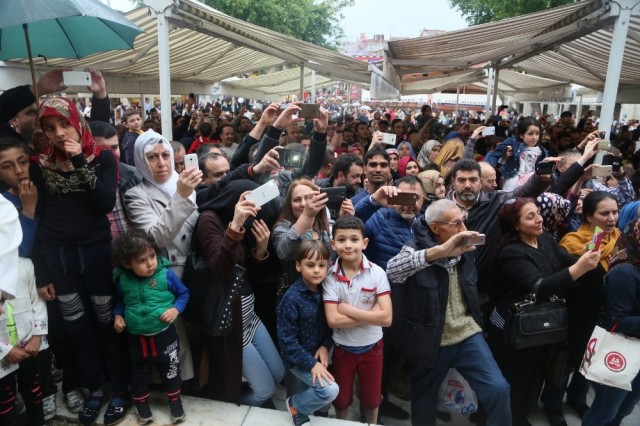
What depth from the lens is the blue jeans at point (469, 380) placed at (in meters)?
2.39

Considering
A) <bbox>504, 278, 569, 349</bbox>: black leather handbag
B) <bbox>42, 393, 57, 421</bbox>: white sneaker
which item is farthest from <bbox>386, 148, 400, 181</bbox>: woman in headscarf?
<bbox>42, 393, 57, 421</bbox>: white sneaker

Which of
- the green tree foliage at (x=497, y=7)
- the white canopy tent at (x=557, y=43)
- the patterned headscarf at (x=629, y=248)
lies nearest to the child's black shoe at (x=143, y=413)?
the patterned headscarf at (x=629, y=248)

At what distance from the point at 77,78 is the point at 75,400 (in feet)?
6.24

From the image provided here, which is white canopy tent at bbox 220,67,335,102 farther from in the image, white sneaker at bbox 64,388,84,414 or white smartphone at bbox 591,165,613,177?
white sneaker at bbox 64,388,84,414

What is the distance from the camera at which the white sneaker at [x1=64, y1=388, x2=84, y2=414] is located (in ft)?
8.27

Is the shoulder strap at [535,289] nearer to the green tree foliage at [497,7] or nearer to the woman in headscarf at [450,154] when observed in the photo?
the woman in headscarf at [450,154]

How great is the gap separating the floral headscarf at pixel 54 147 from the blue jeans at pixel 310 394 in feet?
5.11

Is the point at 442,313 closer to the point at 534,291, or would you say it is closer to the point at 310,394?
the point at 534,291

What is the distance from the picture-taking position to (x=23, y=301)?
213 centimetres

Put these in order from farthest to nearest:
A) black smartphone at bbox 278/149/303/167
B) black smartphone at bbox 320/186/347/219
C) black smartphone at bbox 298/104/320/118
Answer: black smartphone at bbox 298/104/320/118 → black smartphone at bbox 278/149/303/167 → black smartphone at bbox 320/186/347/219

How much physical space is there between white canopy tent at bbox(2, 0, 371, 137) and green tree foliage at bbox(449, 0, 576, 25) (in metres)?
9.06

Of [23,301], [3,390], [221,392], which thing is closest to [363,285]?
[221,392]

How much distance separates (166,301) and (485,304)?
2.05m

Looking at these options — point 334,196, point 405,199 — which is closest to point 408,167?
point 405,199
